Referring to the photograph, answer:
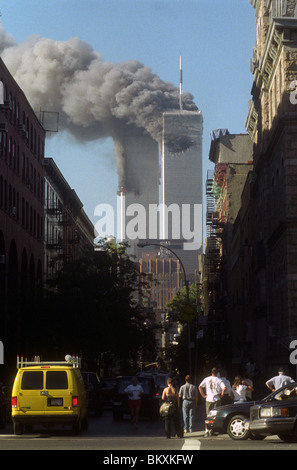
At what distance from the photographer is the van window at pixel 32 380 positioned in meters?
27.4

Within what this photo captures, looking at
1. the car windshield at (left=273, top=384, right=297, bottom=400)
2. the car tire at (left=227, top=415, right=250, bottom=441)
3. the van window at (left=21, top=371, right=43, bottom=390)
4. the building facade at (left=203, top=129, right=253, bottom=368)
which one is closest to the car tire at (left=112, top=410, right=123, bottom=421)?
the van window at (left=21, top=371, right=43, bottom=390)

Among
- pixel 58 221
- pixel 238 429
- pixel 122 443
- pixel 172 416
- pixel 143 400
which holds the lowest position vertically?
pixel 122 443

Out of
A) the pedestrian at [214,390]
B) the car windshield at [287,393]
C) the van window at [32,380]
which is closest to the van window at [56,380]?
the van window at [32,380]

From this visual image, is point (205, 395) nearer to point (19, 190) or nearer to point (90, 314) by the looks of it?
point (90, 314)

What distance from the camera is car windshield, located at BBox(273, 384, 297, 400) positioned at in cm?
2441

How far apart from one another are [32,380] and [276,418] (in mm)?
8013

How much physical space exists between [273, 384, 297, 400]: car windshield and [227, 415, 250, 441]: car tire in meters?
1.12

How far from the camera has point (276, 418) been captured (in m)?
23.1

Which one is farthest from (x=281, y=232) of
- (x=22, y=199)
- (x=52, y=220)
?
(x=52, y=220)

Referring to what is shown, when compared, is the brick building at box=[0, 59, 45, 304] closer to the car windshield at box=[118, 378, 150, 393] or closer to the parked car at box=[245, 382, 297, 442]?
the car windshield at box=[118, 378, 150, 393]

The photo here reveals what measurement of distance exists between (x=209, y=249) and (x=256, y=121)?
5061 cm

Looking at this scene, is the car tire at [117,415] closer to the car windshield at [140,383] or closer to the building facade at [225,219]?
the car windshield at [140,383]

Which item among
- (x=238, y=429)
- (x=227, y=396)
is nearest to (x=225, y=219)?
(x=227, y=396)

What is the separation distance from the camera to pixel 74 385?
27.7m
